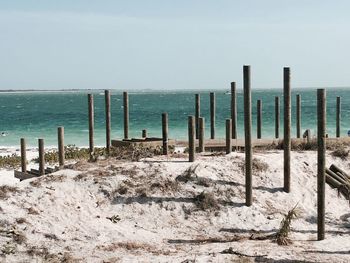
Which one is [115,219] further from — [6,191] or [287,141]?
[287,141]

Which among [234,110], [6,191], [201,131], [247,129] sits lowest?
[6,191]

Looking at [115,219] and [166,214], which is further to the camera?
[166,214]

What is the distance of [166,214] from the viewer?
48.8 feet

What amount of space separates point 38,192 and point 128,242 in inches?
125

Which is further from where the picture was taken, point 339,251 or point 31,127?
point 31,127

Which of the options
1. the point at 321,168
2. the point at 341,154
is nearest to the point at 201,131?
the point at 341,154

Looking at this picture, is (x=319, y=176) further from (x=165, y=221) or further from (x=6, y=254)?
(x=6, y=254)

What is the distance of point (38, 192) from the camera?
1465 cm

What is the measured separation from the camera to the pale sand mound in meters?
12.3

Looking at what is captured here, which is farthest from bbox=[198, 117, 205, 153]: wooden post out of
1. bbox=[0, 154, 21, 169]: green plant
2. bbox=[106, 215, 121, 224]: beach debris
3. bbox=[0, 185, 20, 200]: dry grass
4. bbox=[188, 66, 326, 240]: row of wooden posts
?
bbox=[0, 154, 21, 169]: green plant

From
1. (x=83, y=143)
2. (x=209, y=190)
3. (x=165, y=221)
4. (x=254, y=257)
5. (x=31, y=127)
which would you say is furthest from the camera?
(x=31, y=127)

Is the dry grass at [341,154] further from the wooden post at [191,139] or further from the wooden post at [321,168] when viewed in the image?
the wooden post at [321,168]

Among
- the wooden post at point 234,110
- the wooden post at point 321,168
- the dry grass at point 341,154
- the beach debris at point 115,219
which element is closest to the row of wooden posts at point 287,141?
the wooden post at point 321,168

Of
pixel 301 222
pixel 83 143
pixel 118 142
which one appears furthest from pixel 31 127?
pixel 301 222
